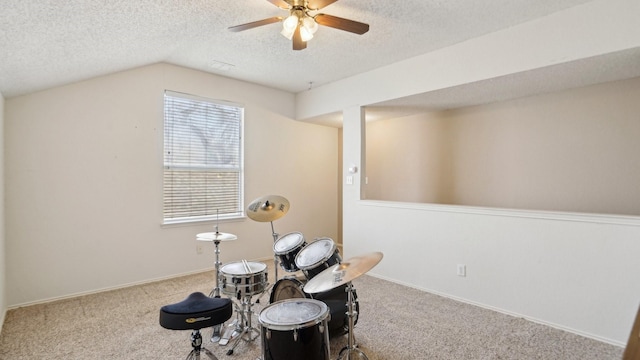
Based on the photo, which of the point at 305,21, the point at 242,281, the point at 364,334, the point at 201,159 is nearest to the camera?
the point at 305,21

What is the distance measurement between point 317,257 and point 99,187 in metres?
2.74

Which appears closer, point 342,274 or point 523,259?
point 342,274

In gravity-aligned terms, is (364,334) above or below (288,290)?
below

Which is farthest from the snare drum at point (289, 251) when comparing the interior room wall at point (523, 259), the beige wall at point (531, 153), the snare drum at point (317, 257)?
the beige wall at point (531, 153)

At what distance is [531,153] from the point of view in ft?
12.3

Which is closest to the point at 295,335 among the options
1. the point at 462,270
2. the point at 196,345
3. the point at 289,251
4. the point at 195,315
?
the point at 195,315

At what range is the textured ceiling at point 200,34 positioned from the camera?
7.08 feet

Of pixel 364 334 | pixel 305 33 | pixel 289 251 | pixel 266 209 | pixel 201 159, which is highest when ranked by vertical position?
pixel 305 33

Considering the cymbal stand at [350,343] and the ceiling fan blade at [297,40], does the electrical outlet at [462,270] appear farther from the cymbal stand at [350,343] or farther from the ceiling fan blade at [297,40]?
the ceiling fan blade at [297,40]

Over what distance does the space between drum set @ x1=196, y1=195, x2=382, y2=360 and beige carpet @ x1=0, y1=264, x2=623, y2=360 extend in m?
0.21

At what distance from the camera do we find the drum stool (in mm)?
1897

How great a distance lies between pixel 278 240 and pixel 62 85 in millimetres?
2798

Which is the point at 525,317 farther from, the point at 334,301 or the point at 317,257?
the point at 317,257

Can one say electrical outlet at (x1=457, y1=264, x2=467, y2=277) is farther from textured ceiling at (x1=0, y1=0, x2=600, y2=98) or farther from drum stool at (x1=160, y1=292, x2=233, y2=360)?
drum stool at (x1=160, y1=292, x2=233, y2=360)
